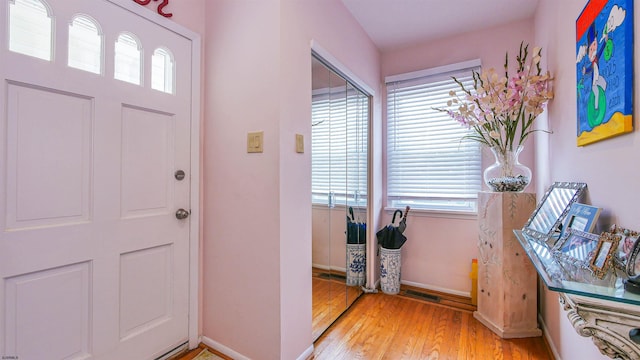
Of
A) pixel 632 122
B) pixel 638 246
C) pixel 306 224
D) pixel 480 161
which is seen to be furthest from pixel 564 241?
pixel 480 161

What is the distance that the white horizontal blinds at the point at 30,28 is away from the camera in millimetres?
1083

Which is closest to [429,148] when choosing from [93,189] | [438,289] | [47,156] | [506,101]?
[506,101]

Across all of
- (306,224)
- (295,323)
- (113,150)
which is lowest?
(295,323)

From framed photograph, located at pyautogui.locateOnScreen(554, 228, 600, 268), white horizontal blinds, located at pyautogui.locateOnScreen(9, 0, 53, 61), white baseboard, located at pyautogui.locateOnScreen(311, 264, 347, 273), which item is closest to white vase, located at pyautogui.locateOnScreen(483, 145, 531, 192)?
framed photograph, located at pyautogui.locateOnScreen(554, 228, 600, 268)

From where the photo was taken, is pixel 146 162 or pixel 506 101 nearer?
pixel 146 162

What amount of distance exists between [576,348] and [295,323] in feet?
4.67

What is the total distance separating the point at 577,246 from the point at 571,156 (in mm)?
673

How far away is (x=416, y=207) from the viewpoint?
8.88 feet

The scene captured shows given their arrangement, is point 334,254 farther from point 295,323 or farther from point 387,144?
point 387,144

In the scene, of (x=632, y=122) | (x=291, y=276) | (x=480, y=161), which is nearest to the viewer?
(x=632, y=122)

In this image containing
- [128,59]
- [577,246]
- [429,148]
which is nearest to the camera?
[577,246]

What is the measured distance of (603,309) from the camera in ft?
2.17

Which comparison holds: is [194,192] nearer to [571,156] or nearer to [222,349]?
[222,349]

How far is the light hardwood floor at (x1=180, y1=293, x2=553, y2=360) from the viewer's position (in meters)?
1.68
